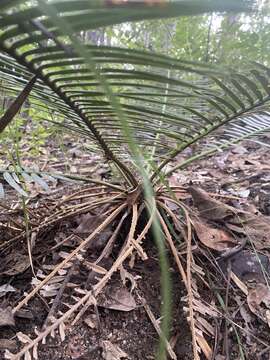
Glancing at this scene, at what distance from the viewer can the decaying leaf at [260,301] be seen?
88 cm

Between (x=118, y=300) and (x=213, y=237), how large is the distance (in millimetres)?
317

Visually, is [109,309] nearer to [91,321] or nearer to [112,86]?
[91,321]

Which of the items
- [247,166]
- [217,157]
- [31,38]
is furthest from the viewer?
[217,157]

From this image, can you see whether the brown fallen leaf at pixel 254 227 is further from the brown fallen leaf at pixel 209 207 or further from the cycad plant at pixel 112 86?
the cycad plant at pixel 112 86

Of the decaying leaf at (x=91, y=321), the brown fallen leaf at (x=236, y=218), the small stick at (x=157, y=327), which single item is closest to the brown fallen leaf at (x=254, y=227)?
the brown fallen leaf at (x=236, y=218)

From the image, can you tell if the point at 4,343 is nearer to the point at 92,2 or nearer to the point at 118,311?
the point at 118,311

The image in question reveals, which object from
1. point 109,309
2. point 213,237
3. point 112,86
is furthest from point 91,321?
point 112,86

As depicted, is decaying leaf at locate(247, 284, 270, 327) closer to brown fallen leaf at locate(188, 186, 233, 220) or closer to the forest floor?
the forest floor

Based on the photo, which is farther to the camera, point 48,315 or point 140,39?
point 140,39

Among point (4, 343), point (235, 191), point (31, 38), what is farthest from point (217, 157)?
point (31, 38)

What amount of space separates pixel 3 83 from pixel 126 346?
0.65 metres

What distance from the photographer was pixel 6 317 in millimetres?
787

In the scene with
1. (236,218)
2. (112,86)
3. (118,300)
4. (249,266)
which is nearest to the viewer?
(112,86)

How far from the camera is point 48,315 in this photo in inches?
31.2
